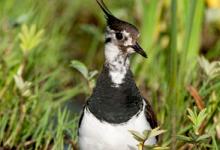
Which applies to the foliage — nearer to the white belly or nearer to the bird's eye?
the white belly

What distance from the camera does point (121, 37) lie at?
11.2ft

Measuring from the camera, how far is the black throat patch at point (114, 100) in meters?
3.35

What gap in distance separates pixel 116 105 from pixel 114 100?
0.03m

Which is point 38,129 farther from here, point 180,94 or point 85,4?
point 85,4

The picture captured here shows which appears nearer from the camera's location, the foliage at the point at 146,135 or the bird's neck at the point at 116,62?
the foliage at the point at 146,135

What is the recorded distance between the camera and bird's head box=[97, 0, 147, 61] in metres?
3.41

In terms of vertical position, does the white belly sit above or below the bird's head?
below

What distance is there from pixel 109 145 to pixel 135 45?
0.46 metres

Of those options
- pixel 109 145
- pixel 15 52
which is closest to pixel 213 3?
pixel 15 52

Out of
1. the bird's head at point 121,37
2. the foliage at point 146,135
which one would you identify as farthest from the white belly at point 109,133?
the bird's head at point 121,37

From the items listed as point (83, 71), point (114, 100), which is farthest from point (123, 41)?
point (83, 71)

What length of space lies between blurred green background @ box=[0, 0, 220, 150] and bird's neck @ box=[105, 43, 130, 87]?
1.01ft

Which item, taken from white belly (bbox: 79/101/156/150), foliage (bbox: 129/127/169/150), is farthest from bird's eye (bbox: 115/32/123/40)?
foliage (bbox: 129/127/169/150)

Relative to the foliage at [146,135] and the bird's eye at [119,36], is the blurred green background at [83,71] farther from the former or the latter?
the bird's eye at [119,36]
